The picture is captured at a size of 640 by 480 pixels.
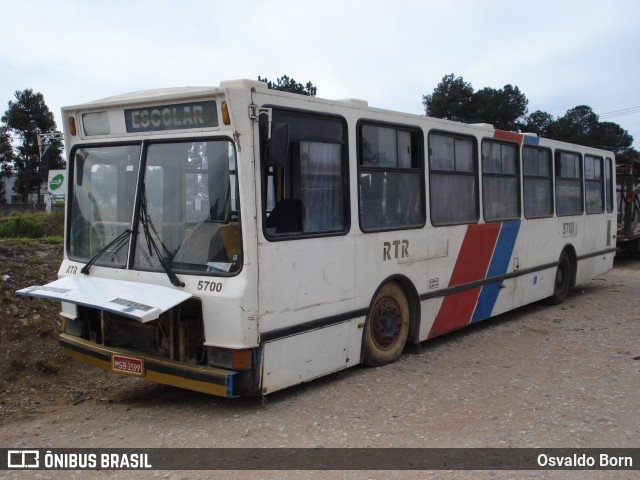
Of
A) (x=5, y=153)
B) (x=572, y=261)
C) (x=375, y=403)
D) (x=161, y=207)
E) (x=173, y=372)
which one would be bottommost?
(x=375, y=403)

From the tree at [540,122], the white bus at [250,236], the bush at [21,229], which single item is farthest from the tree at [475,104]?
the white bus at [250,236]

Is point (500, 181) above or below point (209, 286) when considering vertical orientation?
above

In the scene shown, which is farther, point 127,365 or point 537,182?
point 537,182

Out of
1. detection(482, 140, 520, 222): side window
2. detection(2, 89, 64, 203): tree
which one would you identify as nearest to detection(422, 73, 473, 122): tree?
detection(2, 89, 64, 203): tree

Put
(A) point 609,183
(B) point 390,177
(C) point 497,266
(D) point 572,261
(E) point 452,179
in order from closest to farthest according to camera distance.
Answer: (B) point 390,177
(E) point 452,179
(C) point 497,266
(D) point 572,261
(A) point 609,183

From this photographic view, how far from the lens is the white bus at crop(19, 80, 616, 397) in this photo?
5.06 metres

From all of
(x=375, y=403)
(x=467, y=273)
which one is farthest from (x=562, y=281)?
(x=375, y=403)

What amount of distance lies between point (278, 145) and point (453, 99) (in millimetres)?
44334

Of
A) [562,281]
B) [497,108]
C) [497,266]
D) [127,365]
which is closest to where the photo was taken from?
[127,365]

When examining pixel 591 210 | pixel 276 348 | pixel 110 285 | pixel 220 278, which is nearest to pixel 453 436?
pixel 276 348

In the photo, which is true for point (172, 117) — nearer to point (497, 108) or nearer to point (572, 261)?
point (572, 261)

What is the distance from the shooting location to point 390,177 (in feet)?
22.0

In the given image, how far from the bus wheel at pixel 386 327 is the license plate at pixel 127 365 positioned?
7.43 ft

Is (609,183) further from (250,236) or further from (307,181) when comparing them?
(250,236)
